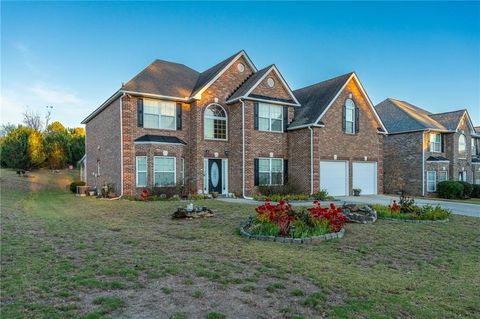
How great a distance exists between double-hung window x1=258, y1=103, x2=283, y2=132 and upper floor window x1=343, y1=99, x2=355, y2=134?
4.60m

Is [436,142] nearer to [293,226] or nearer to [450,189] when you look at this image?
[450,189]

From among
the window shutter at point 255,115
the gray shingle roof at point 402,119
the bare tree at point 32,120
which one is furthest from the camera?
the bare tree at point 32,120

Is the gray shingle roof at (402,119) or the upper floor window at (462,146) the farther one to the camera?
the upper floor window at (462,146)

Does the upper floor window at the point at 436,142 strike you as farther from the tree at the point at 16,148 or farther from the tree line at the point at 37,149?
the tree at the point at 16,148

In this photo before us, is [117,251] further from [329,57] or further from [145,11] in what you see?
[329,57]

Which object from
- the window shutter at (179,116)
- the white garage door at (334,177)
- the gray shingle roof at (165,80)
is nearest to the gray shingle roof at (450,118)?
the white garage door at (334,177)

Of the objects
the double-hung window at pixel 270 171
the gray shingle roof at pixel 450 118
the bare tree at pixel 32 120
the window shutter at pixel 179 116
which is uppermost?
the bare tree at pixel 32 120

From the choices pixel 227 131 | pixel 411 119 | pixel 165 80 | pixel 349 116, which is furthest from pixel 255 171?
pixel 411 119

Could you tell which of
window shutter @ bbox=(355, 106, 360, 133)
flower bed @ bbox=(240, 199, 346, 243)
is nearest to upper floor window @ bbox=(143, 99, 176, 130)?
flower bed @ bbox=(240, 199, 346, 243)

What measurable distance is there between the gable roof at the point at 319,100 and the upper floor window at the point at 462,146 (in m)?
11.7

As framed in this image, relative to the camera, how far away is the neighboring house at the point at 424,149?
27250 millimetres

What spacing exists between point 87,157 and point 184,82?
36.1 ft

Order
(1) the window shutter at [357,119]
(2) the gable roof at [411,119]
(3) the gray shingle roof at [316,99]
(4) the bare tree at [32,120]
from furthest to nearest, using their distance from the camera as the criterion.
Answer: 1. (4) the bare tree at [32,120]
2. (2) the gable roof at [411,119]
3. (1) the window shutter at [357,119]
4. (3) the gray shingle roof at [316,99]

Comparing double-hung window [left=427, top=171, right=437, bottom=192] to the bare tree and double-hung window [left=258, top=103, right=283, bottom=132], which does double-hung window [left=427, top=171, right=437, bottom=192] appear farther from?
the bare tree
